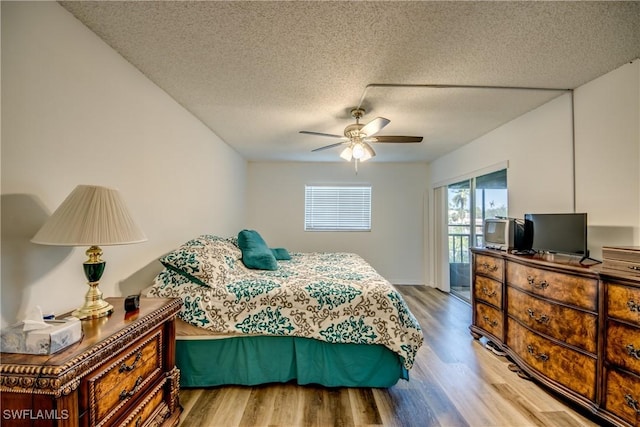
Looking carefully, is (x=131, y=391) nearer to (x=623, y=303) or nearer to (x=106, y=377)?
(x=106, y=377)

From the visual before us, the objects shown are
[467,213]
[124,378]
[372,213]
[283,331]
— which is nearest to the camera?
[124,378]

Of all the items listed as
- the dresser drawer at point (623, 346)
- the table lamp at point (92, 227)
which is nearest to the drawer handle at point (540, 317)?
the dresser drawer at point (623, 346)

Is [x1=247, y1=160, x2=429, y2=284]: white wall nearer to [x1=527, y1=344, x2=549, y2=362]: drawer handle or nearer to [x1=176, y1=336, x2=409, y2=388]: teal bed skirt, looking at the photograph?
[x1=527, y1=344, x2=549, y2=362]: drawer handle

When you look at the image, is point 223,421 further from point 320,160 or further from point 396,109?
point 320,160

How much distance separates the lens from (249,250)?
111 inches

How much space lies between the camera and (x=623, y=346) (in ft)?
5.20

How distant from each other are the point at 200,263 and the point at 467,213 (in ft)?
12.8

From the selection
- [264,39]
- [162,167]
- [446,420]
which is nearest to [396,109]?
[264,39]

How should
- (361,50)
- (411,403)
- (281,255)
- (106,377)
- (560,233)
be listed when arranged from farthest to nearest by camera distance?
(281,255), (560,233), (411,403), (361,50), (106,377)

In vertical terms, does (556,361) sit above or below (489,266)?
below

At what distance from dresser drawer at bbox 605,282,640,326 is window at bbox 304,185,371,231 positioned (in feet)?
12.5

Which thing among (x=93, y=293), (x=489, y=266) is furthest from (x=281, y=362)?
(x=489, y=266)

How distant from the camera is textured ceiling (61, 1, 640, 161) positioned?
1465 millimetres

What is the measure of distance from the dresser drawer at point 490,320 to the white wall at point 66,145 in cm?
317
